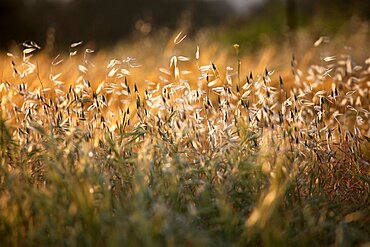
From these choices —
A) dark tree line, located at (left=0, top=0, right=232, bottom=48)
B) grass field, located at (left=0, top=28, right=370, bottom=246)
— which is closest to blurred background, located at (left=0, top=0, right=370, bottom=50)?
dark tree line, located at (left=0, top=0, right=232, bottom=48)

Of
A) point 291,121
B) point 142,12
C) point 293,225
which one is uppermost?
point 142,12

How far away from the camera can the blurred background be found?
35.1ft

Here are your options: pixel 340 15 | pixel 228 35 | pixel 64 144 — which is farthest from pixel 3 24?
pixel 64 144

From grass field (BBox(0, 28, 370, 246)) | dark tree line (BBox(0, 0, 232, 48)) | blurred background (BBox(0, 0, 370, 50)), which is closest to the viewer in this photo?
grass field (BBox(0, 28, 370, 246))

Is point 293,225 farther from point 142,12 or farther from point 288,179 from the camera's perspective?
point 142,12

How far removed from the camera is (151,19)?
49.5 feet

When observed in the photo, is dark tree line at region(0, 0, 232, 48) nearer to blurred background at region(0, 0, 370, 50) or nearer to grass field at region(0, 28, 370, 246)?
blurred background at region(0, 0, 370, 50)

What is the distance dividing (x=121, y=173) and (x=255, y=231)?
737 mm

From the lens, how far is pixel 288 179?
83.7 inches

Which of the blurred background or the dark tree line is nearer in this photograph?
the blurred background

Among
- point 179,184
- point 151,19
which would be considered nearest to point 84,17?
point 151,19

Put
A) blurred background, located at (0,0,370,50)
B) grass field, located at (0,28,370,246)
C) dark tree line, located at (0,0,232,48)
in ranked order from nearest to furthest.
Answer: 1. grass field, located at (0,28,370,246)
2. blurred background, located at (0,0,370,50)
3. dark tree line, located at (0,0,232,48)

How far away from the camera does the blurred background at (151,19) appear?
10703 mm

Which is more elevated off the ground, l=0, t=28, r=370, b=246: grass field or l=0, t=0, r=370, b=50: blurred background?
l=0, t=0, r=370, b=50: blurred background
